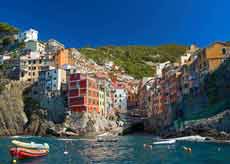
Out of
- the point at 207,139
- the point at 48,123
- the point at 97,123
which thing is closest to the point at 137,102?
the point at 97,123

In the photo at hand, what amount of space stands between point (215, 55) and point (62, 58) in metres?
66.9

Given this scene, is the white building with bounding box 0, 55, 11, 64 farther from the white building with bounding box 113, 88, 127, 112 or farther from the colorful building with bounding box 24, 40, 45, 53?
the white building with bounding box 113, 88, 127, 112

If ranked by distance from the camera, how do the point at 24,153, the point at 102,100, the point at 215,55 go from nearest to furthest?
the point at 24,153 < the point at 215,55 < the point at 102,100

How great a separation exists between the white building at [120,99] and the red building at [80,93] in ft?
92.8

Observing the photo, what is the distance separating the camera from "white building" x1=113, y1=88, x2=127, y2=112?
464 feet

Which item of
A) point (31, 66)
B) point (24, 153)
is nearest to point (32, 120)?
point (31, 66)

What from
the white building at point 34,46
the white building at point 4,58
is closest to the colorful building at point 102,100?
the white building at point 34,46

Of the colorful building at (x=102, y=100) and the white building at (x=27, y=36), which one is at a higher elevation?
the white building at (x=27, y=36)

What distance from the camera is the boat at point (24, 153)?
42678 mm

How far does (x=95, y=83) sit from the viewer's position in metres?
118

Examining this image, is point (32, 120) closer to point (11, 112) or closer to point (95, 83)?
point (11, 112)

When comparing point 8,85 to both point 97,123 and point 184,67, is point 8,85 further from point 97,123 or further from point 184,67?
point 184,67

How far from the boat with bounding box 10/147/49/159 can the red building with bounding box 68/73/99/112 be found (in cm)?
6193

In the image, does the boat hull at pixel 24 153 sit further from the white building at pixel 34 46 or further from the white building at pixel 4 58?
the white building at pixel 4 58
